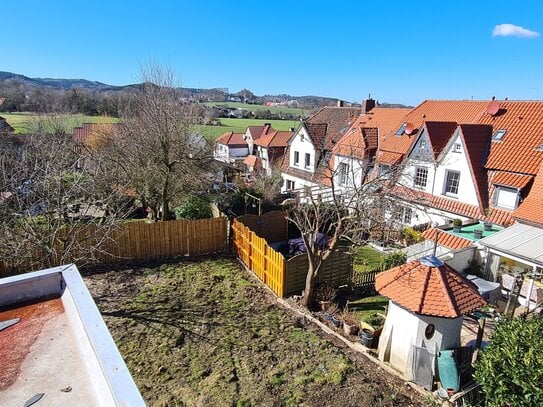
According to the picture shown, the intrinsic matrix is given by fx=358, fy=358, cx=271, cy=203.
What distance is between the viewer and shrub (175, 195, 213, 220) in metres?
22.7

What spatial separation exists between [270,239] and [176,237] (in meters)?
6.75

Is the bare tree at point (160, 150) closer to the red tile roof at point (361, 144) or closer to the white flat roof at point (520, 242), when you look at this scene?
the red tile roof at point (361, 144)

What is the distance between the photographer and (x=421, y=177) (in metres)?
24.4

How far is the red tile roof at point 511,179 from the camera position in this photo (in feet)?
62.7

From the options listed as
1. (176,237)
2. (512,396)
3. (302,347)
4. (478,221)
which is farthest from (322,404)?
(478,221)

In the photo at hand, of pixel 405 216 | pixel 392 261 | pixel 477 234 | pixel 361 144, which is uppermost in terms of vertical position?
pixel 361 144

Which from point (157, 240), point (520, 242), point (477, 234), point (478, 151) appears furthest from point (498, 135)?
point (157, 240)

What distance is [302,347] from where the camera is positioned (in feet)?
40.4

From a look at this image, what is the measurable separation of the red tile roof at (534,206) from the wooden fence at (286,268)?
9.01 meters

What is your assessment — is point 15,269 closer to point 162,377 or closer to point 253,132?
point 162,377

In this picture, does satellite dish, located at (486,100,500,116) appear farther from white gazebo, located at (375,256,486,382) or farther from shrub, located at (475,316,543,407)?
shrub, located at (475,316,543,407)

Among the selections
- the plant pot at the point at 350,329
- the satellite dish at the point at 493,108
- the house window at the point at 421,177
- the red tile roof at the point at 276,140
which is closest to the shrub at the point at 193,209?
the plant pot at the point at 350,329

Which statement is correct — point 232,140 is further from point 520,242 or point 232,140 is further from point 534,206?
point 520,242

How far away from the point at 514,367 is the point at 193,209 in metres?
18.2
